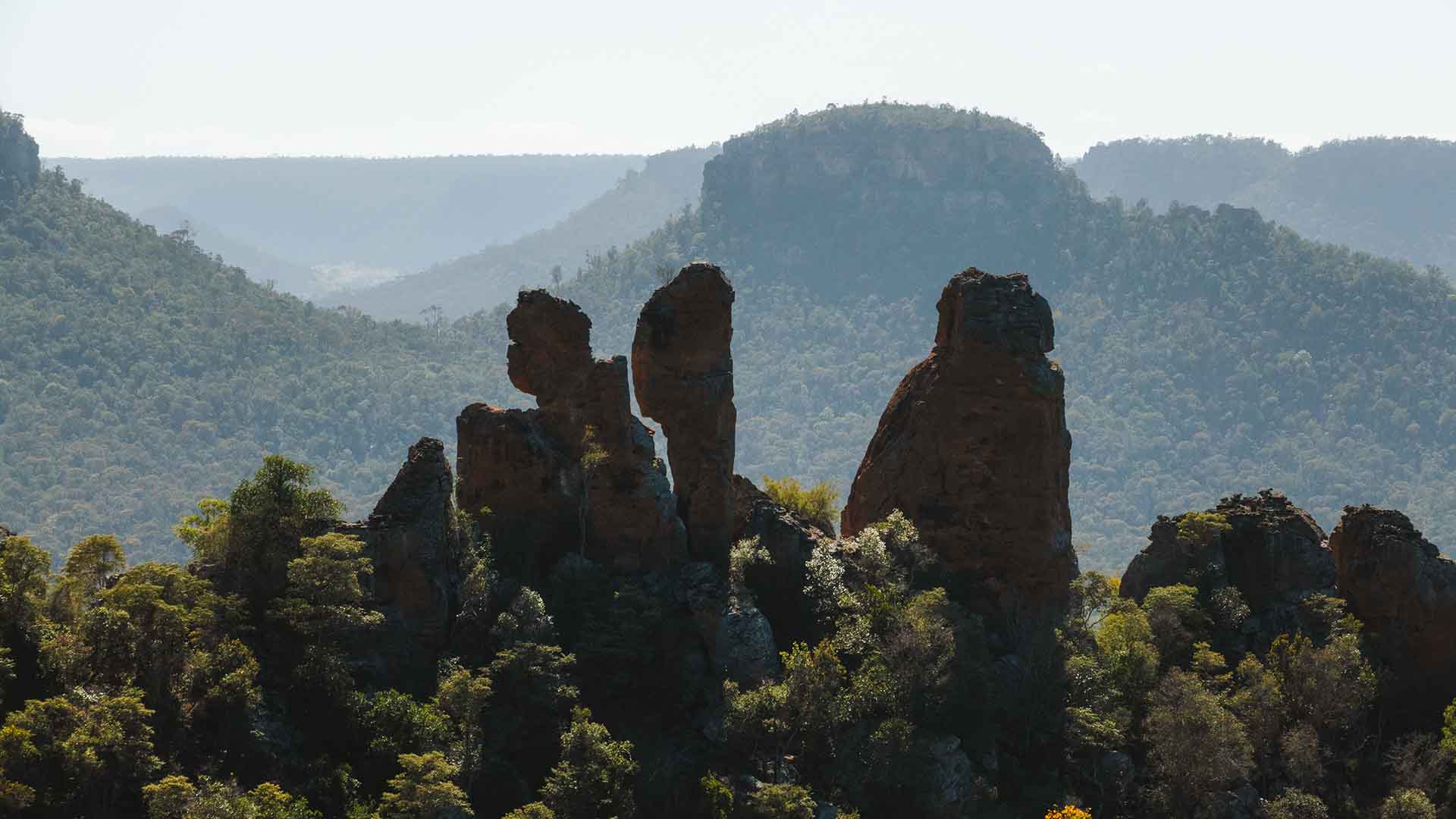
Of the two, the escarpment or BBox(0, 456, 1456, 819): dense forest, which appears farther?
the escarpment

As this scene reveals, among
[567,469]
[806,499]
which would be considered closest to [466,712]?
[567,469]

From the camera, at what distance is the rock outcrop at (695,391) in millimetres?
47688

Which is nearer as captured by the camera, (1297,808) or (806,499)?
(1297,808)

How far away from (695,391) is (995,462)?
9.52 m

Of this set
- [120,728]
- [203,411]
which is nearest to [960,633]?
[120,728]

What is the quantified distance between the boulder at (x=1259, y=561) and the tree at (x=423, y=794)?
26.0 meters

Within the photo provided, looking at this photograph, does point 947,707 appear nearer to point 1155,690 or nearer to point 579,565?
point 1155,690

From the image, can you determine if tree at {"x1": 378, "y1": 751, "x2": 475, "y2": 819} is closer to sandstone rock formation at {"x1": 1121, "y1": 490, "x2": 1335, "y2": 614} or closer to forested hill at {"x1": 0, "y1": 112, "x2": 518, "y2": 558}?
sandstone rock formation at {"x1": 1121, "y1": 490, "x2": 1335, "y2": 614}

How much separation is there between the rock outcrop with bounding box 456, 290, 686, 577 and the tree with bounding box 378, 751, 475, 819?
8.55 meters

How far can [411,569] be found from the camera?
138 ft

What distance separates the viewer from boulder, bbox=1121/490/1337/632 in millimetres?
52094

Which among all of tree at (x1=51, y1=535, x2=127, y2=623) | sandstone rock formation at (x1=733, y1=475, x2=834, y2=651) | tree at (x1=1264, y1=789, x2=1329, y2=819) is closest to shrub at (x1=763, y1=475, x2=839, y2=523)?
sandstone rock formation at (x1=733, y1=475, x2=834, y2=651)

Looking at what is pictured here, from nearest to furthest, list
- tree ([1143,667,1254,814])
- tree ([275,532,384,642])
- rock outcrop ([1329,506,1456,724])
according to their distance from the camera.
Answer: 1. tree ([275,532,384,642])
2. tree ([1143,667,1254,814])
3. rock outcrop ([1329,506,1456,724])

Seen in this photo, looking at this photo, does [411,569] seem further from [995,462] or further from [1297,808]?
[1297,808]
